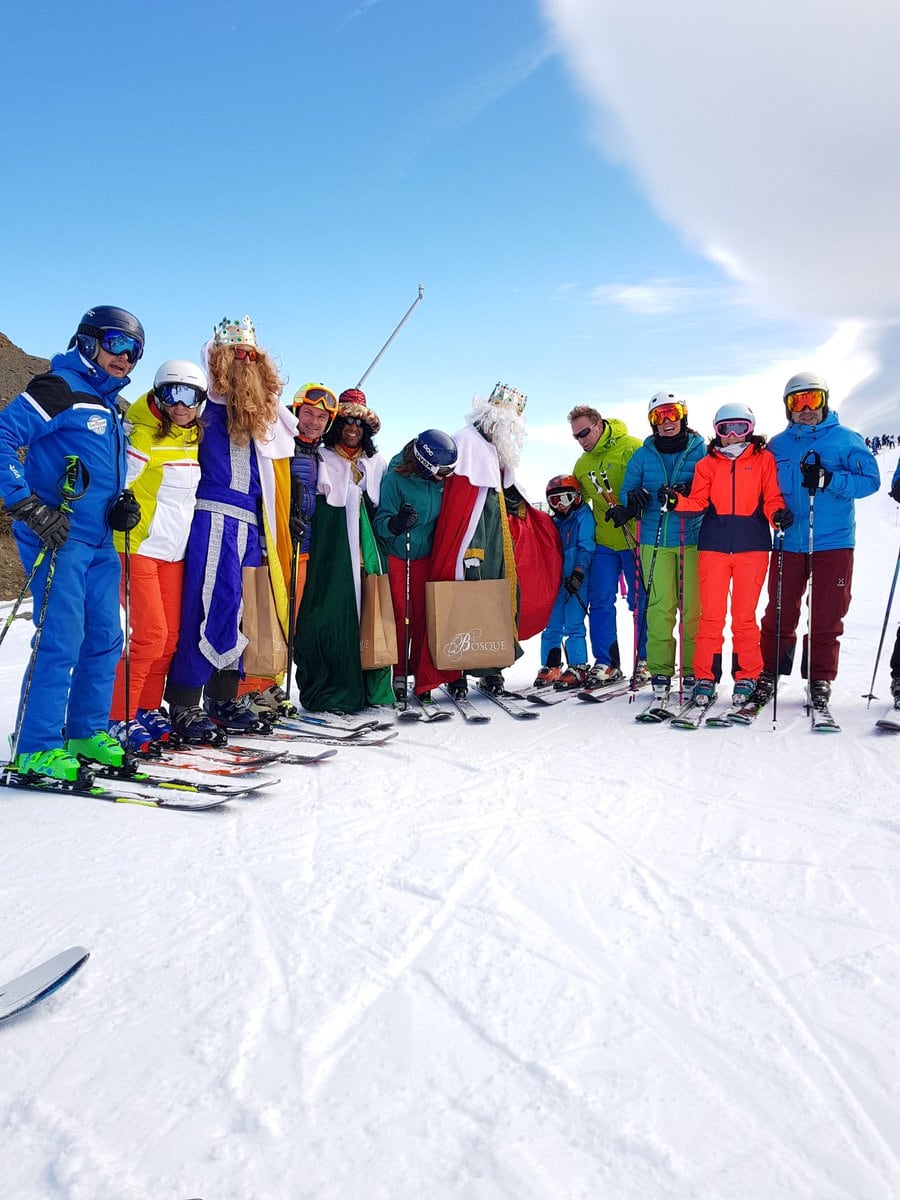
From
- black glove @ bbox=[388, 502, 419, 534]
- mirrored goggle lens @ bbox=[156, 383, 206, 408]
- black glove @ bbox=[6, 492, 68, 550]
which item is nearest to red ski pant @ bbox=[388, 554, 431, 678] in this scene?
black glove @ bbox=[388, 502, 419, 534]

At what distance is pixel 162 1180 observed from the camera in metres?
1.37

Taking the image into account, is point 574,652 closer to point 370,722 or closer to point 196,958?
point 370,722

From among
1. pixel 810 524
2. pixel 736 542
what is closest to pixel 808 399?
pixel 810 524

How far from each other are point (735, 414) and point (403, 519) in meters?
2.48

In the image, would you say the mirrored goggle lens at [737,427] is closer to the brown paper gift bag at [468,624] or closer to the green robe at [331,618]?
the brown paper gift bag at [468,624]

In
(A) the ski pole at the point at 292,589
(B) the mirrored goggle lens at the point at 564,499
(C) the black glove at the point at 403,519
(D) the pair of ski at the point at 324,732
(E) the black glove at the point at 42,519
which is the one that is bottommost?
(D) the pair of ski at the point at 324,732

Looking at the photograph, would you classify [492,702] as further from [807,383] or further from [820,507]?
[807,383]

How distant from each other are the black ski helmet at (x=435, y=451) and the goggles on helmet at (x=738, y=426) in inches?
76.5

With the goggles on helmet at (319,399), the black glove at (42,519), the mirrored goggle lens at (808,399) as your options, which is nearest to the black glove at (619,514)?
the mirrored goggle lens at (808,399)

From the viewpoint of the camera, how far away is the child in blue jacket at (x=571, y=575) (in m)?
6.43

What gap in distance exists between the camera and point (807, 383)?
17.3 feet

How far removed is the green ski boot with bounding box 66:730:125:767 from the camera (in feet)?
13.0

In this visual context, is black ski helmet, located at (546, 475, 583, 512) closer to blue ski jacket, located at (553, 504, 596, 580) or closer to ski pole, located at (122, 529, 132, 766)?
blue ski jacket, located at (553, 504, 596, 580)

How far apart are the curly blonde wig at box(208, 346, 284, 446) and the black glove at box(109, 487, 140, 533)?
3.64ft
